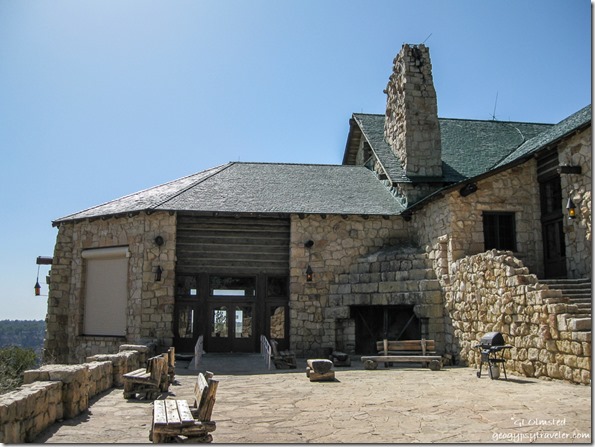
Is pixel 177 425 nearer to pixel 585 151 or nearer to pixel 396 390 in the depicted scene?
pixel 396 390

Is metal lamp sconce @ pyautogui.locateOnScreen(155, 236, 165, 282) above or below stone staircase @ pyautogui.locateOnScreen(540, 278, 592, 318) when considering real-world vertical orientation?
above

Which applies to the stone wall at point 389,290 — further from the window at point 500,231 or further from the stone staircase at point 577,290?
the stone staircase at point 577,290

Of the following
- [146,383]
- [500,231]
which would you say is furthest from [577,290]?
[146,383]

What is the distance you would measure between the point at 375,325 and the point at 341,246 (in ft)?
9.09

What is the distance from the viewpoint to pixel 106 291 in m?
18.3

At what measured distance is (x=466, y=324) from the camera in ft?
46.5

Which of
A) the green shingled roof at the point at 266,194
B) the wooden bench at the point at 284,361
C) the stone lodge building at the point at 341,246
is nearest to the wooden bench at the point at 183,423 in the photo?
the wooden bench at the point at 284,361

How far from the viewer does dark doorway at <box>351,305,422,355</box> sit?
17.7 metres

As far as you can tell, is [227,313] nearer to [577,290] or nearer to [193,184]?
[193,184]

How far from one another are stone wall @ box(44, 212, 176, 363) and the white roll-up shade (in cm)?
16

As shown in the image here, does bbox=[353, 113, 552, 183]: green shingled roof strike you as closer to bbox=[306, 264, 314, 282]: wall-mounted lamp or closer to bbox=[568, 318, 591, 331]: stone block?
bbox=[306, 264, 314, 282]: wall-mounted lamp

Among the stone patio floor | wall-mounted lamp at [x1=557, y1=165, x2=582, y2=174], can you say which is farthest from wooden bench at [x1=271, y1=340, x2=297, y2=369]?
wall-mounted lamp at [x1=557, y1=165, x2=582, y2=174]

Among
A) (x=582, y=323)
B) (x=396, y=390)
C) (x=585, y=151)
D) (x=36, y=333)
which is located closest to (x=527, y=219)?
(x=585, y=151)

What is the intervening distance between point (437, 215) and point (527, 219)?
236cm
